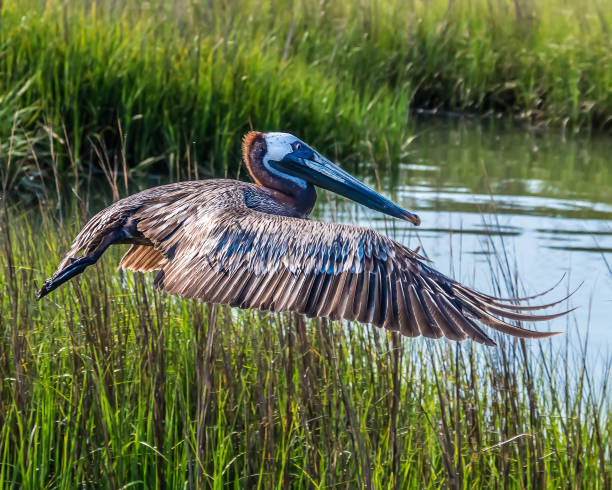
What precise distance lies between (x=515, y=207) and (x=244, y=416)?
19.8 feet

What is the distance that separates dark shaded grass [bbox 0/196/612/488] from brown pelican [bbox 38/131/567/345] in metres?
0.21

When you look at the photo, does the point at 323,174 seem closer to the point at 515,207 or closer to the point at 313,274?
the point at 313,274

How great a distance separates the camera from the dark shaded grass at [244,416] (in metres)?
3.96

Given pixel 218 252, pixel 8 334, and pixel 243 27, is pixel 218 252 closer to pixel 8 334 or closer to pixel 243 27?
pixel 8 334

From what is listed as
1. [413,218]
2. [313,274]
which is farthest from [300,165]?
[313,274]

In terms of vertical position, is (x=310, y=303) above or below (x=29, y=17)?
below

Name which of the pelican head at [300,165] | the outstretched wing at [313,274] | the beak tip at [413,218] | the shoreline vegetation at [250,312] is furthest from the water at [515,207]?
the outstretched wing at [313,274]

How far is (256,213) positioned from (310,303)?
0.68m

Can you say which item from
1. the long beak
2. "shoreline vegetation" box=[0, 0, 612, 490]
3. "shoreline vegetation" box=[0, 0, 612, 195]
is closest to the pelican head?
the long beak

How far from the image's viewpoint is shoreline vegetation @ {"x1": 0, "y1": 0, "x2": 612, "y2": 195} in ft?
30.7

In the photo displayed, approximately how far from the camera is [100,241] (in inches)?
179

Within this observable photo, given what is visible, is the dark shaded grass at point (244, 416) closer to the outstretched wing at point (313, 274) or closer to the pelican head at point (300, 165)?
the outstretched wing at point (313, 274)

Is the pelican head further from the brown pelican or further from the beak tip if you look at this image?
the beak tip

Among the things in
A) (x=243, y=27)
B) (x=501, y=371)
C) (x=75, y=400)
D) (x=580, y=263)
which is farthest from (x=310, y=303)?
(x=243, y=27)
